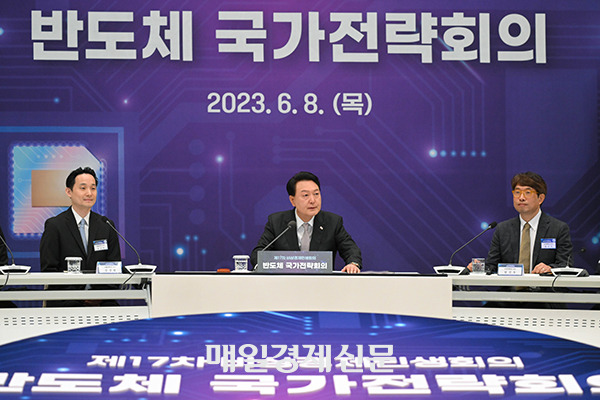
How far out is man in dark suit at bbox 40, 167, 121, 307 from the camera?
4359mm

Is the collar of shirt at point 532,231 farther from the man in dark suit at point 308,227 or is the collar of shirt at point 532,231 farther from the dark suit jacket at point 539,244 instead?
the man in dark suit at point 308,227

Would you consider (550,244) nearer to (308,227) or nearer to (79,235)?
(308,227)

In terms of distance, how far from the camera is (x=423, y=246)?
5.53 metres

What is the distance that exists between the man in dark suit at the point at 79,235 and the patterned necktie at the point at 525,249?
8.99 ft

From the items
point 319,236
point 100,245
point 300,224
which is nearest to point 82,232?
point 100,245

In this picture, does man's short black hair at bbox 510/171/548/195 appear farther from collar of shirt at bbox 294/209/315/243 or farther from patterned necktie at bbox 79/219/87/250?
patterned necktie at bbox 79/219/87/250

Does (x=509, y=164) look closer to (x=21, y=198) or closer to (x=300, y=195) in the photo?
(x=300, y=195)

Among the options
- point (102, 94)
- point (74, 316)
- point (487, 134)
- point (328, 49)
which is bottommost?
point (74, 316)

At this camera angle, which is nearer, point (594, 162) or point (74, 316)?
point (74, 316)

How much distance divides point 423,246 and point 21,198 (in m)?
3.35

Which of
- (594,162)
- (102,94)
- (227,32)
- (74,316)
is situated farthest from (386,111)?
(74,316)

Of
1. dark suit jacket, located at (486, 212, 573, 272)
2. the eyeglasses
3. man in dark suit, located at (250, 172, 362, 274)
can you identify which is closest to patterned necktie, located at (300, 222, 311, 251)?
man in dark suit, located at (250, 172, 362, 274)

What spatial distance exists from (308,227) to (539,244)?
5.04 ft

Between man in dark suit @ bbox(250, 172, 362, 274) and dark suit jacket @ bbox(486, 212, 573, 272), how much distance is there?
38.2 inches
